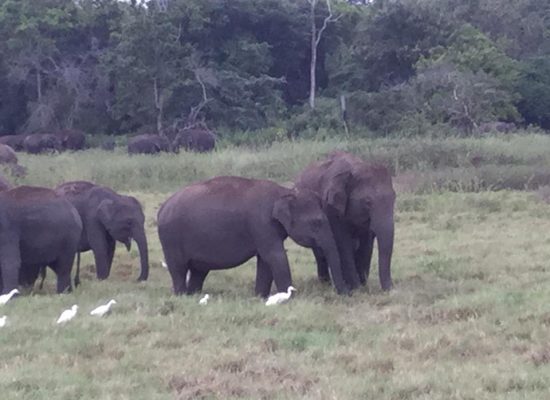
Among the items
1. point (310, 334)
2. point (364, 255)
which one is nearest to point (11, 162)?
point (364, 255)

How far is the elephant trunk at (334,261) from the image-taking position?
11281 millimetres

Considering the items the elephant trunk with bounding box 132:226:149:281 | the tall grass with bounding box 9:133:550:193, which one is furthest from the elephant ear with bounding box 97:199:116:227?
the tall grass with bounding box 9:133:550:193

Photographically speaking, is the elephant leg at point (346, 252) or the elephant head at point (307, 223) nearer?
the elephant head at point (307, 223)

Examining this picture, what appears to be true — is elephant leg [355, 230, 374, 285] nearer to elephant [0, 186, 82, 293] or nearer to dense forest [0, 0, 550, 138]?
elephant [0, 186, 82, 293]

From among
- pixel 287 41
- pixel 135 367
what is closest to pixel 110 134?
pixel 287 41

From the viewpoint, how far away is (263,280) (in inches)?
Answer: 455

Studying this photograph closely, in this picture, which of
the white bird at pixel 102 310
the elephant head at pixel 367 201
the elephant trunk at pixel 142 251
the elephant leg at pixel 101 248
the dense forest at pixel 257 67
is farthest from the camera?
the dense forest at pixel 257 67

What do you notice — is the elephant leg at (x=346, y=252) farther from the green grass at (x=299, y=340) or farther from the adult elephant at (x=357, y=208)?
the green grass at (x=299, y=340)

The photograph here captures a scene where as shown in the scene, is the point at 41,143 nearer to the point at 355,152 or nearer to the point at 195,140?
the point at 195,140

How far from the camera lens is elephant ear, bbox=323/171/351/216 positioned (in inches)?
465

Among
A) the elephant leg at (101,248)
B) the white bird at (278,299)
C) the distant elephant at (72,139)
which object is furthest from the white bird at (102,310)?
the distant elephant at (72,139)

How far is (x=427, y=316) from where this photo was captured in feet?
32.6

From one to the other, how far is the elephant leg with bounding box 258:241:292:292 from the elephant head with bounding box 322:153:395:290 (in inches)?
35.9

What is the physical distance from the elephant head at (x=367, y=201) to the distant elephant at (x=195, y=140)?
23.0 metres
